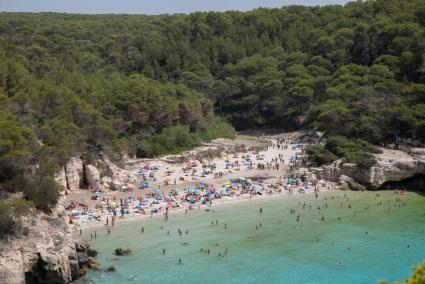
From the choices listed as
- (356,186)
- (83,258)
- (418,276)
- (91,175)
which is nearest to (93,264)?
(83,258)

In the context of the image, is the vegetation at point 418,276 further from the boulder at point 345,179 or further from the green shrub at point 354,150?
the boulder at point 345,179

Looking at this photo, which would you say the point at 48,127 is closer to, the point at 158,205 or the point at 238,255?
the point at 158,205

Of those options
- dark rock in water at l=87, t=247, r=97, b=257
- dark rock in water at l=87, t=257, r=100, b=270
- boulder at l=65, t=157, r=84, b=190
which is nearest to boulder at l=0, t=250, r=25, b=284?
dark rock in water at l=87, t=257, r=100, b=270

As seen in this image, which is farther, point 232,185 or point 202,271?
point 232,185

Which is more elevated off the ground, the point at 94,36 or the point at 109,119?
the point at 94,36

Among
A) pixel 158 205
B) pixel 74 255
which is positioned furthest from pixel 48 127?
pixel 74 255

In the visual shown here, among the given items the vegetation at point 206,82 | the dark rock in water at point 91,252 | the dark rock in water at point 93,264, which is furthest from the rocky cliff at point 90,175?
the dark rock in water at point 93,264

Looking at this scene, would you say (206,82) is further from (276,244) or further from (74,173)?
(276,244)
